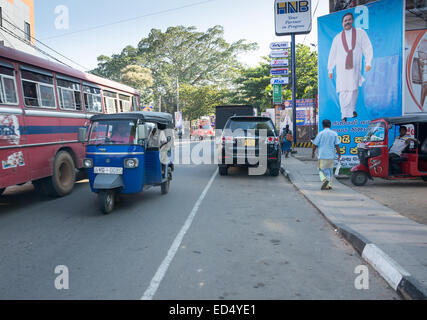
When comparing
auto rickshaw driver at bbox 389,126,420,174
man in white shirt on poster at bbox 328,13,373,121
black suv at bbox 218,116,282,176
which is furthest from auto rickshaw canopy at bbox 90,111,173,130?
man in white shirt on poster at bbox 328,13,373,121

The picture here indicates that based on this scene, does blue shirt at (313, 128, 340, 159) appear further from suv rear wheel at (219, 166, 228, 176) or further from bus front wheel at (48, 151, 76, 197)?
bus front wheel at (48, 151, 76, 197)

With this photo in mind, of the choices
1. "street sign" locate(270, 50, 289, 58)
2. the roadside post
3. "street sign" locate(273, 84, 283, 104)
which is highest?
the roadside post

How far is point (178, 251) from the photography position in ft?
16.3

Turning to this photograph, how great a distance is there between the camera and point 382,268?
4215 millimetres

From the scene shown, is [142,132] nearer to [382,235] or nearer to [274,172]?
[382,235]

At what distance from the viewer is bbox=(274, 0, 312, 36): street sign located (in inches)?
776

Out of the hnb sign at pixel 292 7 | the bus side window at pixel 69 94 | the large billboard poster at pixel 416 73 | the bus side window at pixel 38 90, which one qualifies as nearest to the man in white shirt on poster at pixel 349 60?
the large billboard poster at pixel 416 73

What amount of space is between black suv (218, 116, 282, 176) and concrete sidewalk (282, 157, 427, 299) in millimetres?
2776

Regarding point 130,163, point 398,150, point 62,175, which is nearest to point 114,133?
point 130,163

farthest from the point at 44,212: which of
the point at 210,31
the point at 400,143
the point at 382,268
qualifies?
the point at 210,31

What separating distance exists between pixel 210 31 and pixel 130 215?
52946 mm

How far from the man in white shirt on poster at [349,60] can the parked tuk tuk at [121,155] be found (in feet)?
25.6

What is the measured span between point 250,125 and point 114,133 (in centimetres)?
546

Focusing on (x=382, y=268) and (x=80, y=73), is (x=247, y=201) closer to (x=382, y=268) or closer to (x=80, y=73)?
(x=382, y=268)
